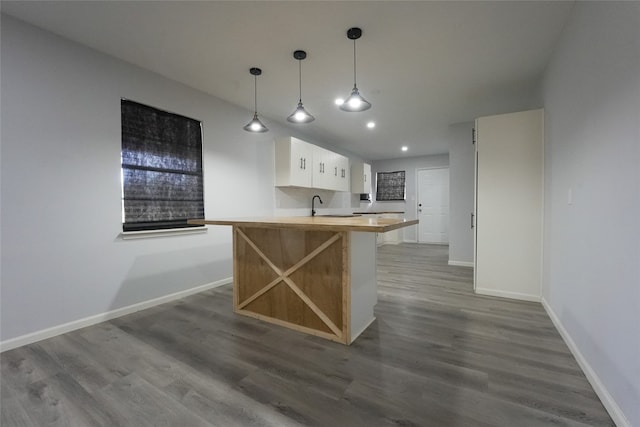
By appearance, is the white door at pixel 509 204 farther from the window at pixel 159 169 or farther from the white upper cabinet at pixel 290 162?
the window at pixel 159 169

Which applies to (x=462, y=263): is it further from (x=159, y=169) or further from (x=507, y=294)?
(x=159, y=169)

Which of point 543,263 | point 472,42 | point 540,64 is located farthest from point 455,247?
point 472,42

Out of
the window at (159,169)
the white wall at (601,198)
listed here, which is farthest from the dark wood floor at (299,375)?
the window at (159,169)

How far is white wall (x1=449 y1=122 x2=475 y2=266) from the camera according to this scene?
191 inches

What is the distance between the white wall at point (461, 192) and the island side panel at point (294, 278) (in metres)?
3.60

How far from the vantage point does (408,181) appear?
315 inches

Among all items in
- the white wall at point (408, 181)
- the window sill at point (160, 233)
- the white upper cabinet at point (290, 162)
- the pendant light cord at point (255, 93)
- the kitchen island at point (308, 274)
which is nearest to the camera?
the kitchen island at point (308, 274)

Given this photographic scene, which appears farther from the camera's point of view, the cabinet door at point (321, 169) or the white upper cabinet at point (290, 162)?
the cabinet door at point (321, 169)

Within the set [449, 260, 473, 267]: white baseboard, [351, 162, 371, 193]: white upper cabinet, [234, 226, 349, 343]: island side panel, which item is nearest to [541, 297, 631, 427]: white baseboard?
[234, 226, 349, 343]: island side panel

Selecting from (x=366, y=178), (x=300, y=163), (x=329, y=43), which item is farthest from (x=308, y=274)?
(x=366, y=178)

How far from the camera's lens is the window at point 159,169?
284 cm

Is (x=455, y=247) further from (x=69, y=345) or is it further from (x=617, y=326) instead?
(x=69, y=345)

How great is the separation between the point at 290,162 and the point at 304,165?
0.40 metres

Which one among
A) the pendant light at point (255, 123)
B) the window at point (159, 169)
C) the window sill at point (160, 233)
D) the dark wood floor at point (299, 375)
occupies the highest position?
the pendant light at point (255, 123)
